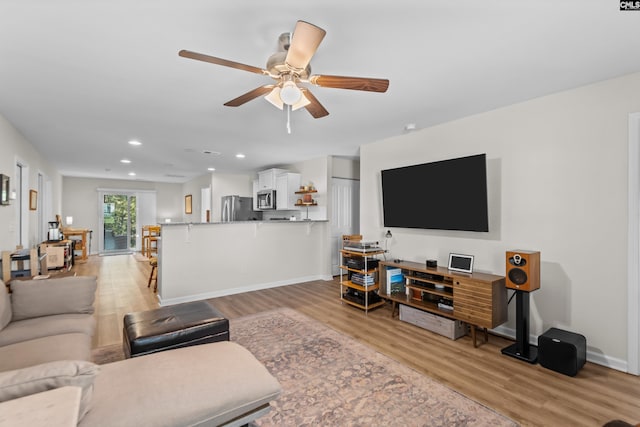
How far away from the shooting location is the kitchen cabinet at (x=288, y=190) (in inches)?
250

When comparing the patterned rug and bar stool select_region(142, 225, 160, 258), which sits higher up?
bar stool select_region(142, 225, 160, 258)

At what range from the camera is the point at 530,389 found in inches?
90.6

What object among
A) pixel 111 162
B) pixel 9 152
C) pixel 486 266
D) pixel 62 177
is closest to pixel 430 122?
pixel 486 266

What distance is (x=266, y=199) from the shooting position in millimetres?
6816

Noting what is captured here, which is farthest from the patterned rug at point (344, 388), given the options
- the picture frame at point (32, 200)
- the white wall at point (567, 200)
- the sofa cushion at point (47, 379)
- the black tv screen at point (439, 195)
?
the picture frame at point (32, 200)

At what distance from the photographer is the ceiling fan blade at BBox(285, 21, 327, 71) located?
1.50 metres

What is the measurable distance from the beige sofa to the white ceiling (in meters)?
1.81

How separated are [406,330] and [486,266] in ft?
3.80

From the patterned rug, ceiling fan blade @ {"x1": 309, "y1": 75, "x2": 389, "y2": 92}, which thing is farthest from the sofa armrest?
ceiling fan blade @ {"x1": 309, "y1": 75, "x2": 389, "y2": 92}

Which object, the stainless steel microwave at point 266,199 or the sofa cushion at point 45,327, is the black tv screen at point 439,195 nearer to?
the stainless steel microwave at point 266,199

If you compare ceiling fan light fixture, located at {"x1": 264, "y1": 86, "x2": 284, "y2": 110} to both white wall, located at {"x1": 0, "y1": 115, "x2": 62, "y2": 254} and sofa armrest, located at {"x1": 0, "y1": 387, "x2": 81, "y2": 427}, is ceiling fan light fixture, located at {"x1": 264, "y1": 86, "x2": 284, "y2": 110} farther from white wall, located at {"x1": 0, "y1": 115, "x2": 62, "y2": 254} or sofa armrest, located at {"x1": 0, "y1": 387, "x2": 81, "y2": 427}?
white wall, located at {"x1": 0, "y1": 115, "x2": 62, "y2": 254}

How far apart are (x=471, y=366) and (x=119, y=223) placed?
1093cm

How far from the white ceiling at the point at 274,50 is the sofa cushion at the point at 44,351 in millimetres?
1976

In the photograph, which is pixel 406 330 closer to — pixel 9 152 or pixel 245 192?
pixel 9 152
